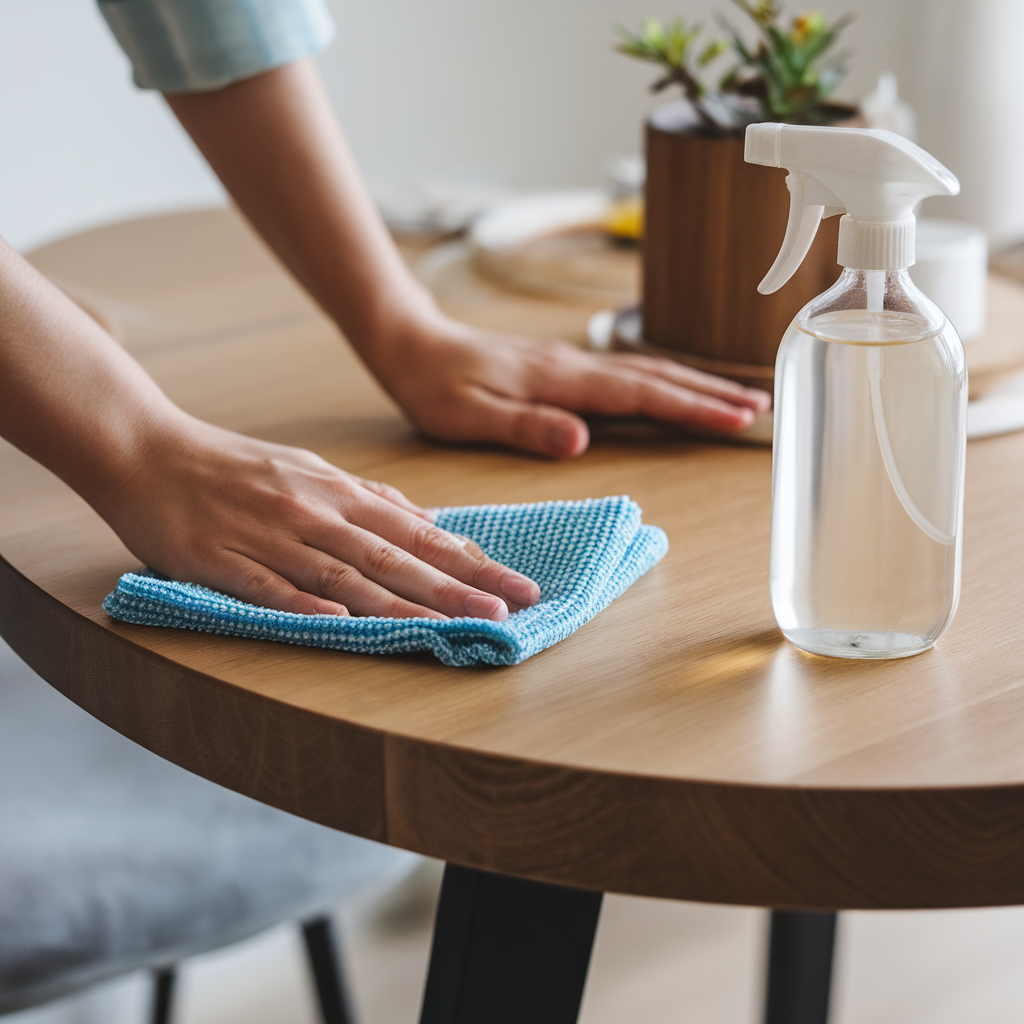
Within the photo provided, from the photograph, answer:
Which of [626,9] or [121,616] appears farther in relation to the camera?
[626,9]

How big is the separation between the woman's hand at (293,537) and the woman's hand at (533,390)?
0.16 metres

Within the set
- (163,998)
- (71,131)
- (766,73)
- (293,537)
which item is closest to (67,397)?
(293,537)

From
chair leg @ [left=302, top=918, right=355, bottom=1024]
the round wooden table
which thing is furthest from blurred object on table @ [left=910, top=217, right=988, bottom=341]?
chair leg @ [left=302, top=918, right=355, bottom=1024]

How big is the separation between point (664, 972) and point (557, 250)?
987mm

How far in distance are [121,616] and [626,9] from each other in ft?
7.36

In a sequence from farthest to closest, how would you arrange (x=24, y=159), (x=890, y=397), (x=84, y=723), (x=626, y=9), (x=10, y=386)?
(x=626, y=9), (x=24, y=159), (x=84, y=723), (x=10, y=386), (x=890, y=397)


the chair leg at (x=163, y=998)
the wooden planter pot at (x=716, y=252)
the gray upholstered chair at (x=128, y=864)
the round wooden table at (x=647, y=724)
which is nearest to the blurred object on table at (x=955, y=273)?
the wooden planter pot at (x=716, y=252)

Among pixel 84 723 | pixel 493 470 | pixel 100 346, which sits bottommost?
pixel 84 723

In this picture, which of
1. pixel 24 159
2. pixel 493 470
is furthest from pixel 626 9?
pixel 493 470

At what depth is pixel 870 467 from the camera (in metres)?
0.49

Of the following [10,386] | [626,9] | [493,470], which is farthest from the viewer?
[626,9]

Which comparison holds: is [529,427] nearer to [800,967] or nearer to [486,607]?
[486,607]

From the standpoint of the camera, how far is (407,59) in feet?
7.49

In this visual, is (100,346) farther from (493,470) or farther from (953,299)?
(953,299)
